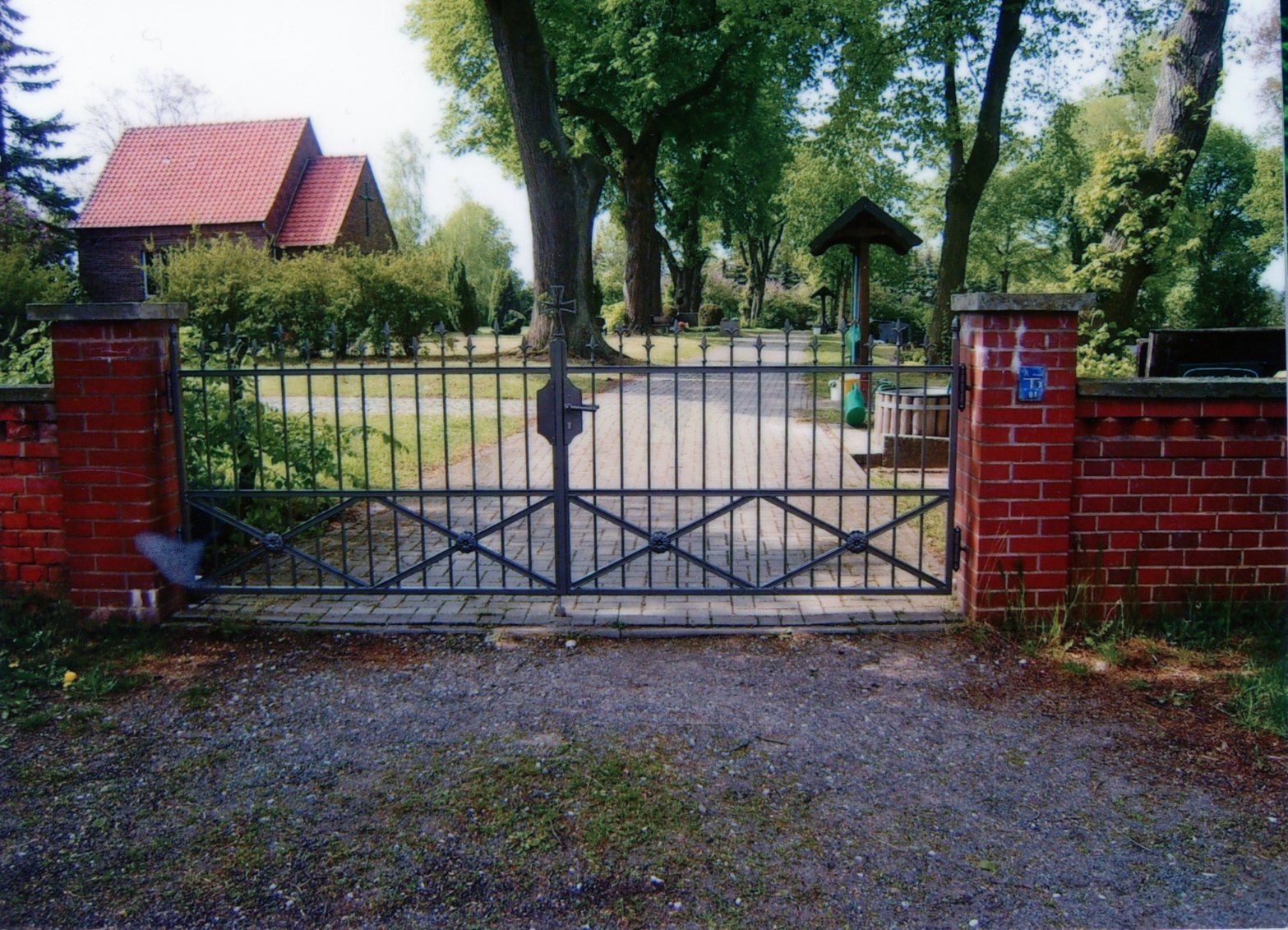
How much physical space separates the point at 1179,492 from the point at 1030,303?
1283 millimetres

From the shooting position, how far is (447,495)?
5.48 m

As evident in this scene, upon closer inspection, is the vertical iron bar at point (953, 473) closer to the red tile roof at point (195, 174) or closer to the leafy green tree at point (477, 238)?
the red tile roof at point (195, 174)

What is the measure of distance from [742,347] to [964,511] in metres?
22.6

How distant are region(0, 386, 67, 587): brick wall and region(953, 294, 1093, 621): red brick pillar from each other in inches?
189

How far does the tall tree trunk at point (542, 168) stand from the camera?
54.4 feet

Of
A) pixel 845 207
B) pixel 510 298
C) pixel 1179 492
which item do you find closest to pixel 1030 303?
pixel 1179 492

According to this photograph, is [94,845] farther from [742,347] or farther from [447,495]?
[742,347]

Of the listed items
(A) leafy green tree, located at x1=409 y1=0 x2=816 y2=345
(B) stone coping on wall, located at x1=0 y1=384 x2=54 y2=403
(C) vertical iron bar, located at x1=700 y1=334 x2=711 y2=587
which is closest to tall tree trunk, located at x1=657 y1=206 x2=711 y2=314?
(A) leafy green tree, located at x1=409 y1=0 x2=816 y2=345

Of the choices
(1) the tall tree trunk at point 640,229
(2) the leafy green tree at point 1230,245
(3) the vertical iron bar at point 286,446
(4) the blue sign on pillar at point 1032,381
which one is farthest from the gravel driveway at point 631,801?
(2) the leafy green tree at point 1230,245

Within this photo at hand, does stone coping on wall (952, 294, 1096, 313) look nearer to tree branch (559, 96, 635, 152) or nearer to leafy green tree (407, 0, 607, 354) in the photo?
leafy green tree (407, 0, 607, 354)

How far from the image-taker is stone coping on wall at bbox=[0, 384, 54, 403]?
5.29 meters

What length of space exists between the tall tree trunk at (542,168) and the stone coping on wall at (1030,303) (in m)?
12.0

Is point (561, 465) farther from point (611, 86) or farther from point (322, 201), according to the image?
point (322, 201)

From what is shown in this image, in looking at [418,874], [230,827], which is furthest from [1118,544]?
[230,827]
